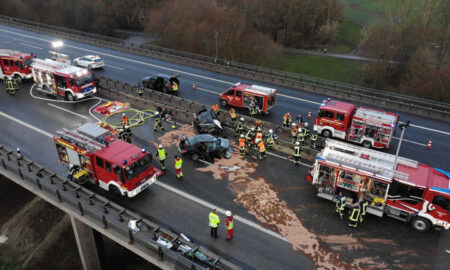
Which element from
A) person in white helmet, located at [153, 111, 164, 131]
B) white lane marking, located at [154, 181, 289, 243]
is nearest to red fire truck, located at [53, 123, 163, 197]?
white lane marking, located at [154, 181, 289, 243]

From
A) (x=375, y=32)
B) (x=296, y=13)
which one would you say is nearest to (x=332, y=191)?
(x=375, y=32)

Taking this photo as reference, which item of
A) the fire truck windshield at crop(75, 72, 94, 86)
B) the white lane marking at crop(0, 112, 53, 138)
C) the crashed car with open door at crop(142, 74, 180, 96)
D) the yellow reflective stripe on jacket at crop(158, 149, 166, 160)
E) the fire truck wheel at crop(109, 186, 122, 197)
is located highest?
the fire truck windshield at crop(75, 72, 94, 86)

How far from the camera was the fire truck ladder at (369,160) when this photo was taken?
1670 centimetres

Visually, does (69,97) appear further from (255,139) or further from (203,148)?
(255,139)

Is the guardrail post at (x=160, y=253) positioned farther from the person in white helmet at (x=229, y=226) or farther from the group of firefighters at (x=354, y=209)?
the group of firefighters at (x=354, y=209)

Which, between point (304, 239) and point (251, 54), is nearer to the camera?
point (304, 239)

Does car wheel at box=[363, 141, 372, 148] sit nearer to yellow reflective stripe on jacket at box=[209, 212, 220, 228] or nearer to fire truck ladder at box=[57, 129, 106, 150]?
yellow reflective stripe on jacket at box=[209, 212, 220, 228]

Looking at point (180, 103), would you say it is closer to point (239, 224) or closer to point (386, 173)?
point (239, 224)

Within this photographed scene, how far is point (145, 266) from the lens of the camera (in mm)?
21469

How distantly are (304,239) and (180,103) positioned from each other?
1758 cm

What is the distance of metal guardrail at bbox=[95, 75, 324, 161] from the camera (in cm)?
2395

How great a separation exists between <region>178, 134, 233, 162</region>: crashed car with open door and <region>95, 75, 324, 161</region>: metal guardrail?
12.3 ft

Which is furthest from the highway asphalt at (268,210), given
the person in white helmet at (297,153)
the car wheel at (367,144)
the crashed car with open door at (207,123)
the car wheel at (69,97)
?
the crashed car with open door at (207,123)

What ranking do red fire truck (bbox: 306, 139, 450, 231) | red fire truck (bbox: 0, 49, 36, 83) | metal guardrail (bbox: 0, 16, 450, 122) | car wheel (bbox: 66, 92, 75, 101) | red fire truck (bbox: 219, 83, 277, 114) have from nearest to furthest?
red fire truck (bbox: 306, 139, 450, 231), red fire truck (bbox: 219, 83, 277, 114), car wheel (bbox: 66, 92, 75, 101), metal guardrail (bbox: 0, 16, 450, 122), red fire truck (bbox: 0, 49, 36, 83)
